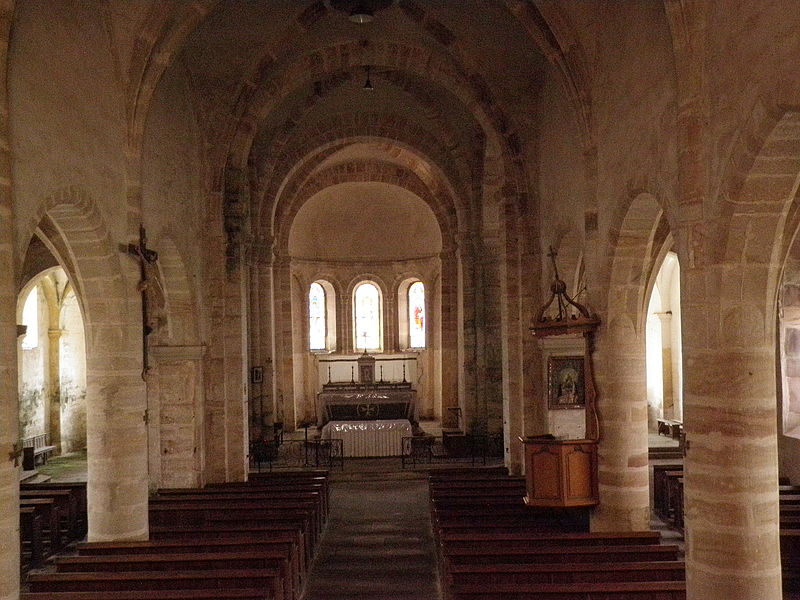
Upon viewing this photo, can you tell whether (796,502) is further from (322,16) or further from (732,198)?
(322,16)

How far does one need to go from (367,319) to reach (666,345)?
470 inches

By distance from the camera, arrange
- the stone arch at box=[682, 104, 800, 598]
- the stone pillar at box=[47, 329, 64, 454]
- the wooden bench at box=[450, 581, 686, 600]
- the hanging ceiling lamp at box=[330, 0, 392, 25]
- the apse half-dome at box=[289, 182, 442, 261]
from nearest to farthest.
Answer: the stone arch at box=[682, 104, 800, 598] → the wooden bench at box=[450, 581, 686, 600] → the hanging ceiling lamp at box=[330, 0, 392, 25] → the stone pillar at box=[47, 329, 64, 454] → the apse half-dome at box=[289, 182, 442, 261]

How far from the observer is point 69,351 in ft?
78.2

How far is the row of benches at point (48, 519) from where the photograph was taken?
1230cm

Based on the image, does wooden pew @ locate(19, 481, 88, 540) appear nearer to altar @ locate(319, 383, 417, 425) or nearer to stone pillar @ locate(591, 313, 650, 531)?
stone pillar @ locate(591, 313, 650, 531)

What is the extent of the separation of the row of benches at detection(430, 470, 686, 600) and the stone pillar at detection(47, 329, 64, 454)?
51.1 feet

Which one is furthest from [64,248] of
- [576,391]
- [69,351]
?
[69,351]

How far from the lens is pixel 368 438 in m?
21.9

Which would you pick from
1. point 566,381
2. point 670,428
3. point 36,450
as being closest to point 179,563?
point 566,381

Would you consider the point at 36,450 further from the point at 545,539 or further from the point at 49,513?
the point at 545,539

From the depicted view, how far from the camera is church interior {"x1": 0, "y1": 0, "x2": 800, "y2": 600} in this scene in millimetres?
7367

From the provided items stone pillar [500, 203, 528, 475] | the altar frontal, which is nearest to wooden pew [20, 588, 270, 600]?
stone pillar [500, 203, 528, 475]

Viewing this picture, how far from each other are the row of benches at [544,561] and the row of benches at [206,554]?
6.79ft

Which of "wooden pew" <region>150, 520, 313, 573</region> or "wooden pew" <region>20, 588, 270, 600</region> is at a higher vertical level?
"wooden pew" <region>20, 588, 270, 600</region>
